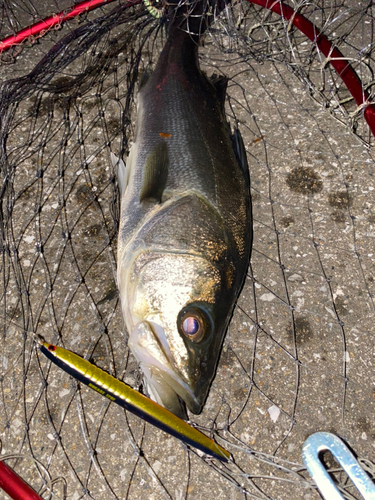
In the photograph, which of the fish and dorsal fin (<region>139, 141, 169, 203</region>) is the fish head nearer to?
the fish

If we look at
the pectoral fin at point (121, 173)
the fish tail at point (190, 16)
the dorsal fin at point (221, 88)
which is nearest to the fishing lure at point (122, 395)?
the pectoral fin at point (121, 173)

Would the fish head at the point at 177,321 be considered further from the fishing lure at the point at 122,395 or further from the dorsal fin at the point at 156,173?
the dorsal fin at the point at 156,173

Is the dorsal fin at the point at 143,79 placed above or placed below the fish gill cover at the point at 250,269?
above

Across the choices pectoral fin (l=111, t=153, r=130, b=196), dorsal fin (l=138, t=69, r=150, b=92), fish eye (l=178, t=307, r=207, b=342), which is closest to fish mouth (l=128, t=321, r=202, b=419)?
fish eye (l=178, t=307, r=207, b=342)

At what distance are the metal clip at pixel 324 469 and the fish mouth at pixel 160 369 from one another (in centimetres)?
78

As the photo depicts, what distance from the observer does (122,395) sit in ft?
6.81

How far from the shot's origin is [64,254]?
3098 mm

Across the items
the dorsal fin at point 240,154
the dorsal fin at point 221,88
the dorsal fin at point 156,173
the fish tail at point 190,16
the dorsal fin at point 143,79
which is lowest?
the dorsal fin at point 240,154

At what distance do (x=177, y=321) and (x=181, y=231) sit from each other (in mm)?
611

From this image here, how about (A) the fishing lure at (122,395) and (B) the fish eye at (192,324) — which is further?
(B) the fish eye at (192,324)

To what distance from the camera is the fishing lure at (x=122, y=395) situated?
2.05 m

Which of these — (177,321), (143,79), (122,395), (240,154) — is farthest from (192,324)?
(143,79)

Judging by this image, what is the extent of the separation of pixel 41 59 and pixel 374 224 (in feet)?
12.7

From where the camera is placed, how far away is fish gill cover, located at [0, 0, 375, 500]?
96.3 inches
